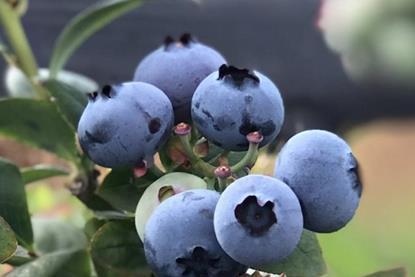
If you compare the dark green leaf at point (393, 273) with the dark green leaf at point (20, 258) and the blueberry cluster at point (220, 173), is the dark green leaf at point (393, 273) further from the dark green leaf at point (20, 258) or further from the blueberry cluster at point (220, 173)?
the dark green leaf at point (20, 258)

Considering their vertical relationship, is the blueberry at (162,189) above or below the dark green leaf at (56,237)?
above

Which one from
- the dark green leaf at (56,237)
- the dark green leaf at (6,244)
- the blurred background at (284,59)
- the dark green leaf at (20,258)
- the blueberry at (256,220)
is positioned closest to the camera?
the blueberry at (256,220)

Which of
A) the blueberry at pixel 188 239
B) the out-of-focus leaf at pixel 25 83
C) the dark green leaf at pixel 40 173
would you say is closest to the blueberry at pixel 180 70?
the blueberry at pixel 188 239

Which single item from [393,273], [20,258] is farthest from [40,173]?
[393,273]

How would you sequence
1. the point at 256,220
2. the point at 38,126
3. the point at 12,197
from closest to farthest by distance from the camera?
the point at 256,220 → the point at 12,197 → the point at 38,126

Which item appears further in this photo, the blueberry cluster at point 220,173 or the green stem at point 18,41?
the green stem at point 18,41

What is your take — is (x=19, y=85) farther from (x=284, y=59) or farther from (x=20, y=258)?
(x=284, y=59)
